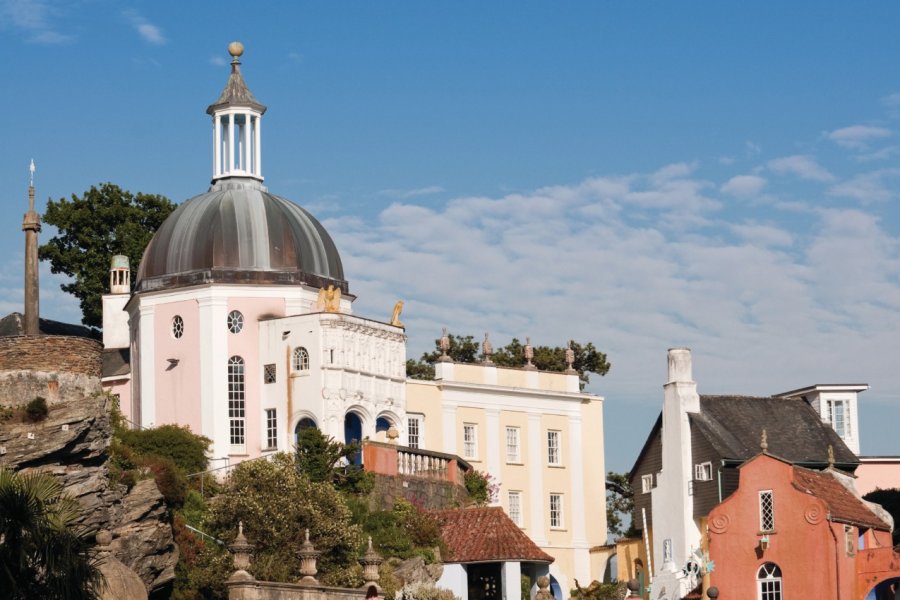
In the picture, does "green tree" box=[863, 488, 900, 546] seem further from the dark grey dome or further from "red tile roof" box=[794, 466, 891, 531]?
the dark grey dome

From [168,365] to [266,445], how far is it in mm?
4847

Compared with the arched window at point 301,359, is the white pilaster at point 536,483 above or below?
below

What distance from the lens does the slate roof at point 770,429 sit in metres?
65.5

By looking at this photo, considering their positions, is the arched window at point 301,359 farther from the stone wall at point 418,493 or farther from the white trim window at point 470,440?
the white trim window at point 470,440

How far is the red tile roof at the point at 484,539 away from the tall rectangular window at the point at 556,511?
1211cm

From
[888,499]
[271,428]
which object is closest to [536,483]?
[271,428]

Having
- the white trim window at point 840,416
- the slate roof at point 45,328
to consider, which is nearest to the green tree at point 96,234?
the slate roof at point 45,328

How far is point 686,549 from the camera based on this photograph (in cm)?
6388

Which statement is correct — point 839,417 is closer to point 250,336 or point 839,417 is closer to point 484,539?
point 484,539

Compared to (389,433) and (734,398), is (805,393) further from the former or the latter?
(389,433)

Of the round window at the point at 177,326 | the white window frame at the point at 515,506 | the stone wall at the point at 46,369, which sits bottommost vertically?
the white window frame at the point at 515,506

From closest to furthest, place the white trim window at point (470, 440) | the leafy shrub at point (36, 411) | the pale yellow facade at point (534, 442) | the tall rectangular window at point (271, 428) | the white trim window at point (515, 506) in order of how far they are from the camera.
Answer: the leafy shrub at point (36, 411) → the tall rectangular window at point (271, 428) → the pale yellow facade at point (534, 442) → the white trim window at point (470, 440) → the white trim window at point (515, 506)

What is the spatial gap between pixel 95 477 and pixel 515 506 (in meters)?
25.1

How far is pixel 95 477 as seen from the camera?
48.2 meters
